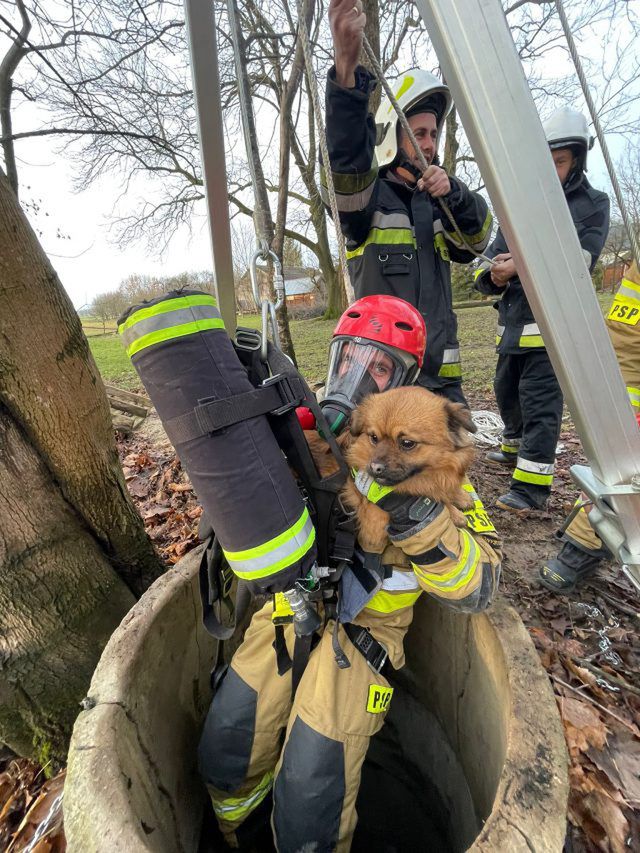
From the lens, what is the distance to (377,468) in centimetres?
163

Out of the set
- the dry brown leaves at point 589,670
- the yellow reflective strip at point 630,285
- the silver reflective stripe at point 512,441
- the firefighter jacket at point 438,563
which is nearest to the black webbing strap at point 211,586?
the firefighter jacket at point 438,563

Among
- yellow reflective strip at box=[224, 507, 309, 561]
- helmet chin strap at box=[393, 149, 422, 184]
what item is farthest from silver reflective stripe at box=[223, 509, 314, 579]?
helmet chin strap at box=[393, 149, 422, 184]

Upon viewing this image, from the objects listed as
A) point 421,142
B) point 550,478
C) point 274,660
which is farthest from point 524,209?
point 550,478

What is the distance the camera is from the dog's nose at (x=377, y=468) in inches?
63.9

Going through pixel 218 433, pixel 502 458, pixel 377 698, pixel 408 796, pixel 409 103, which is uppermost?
pixel 409 103

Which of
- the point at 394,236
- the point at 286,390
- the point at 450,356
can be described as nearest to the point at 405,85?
the point at 394,236

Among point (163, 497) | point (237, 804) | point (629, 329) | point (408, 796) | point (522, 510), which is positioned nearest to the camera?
point (237, 804)

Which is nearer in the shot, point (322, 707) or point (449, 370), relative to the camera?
point (322, 707)

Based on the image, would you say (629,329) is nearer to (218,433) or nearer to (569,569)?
(569,569)

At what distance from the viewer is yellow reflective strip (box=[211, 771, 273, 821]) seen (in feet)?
6.37

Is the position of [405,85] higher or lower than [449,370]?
higher

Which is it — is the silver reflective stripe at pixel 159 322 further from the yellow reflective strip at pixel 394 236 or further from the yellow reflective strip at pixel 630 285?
the yellow reflective strip at pixel 630 285

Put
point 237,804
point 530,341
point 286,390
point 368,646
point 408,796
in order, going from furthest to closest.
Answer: point 530,341
point 408,796
point 237,804
point 368,646
point 286,390

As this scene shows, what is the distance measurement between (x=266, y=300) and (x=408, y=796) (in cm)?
304
